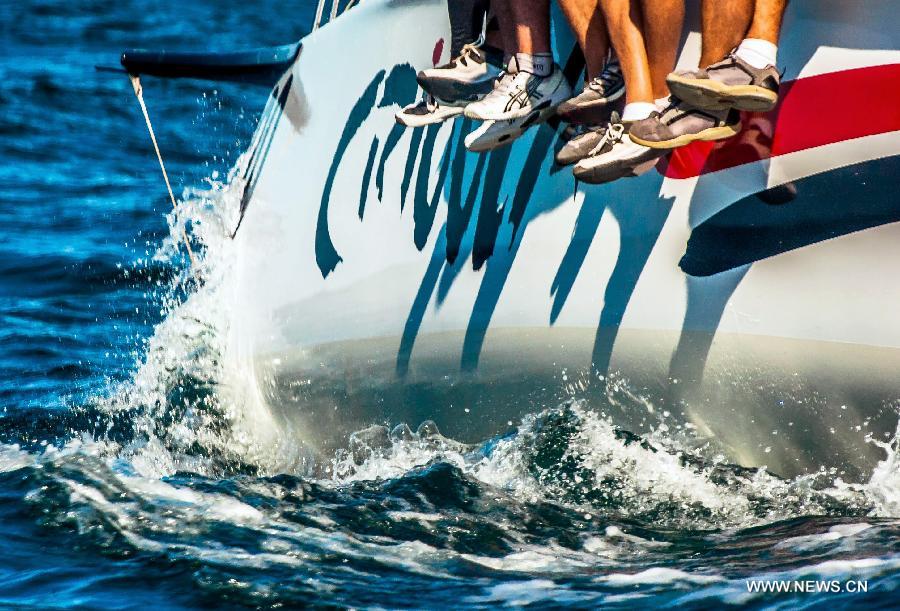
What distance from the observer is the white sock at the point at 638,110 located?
290cm

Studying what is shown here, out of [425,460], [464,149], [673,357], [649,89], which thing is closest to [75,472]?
[425,460]

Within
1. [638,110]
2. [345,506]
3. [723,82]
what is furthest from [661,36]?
[345,506]

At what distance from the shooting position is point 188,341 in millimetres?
5230

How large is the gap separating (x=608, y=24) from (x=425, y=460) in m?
1.60

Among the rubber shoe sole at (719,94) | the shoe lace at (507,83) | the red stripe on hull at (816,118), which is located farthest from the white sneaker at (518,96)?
the rubber shoe sole at (719,94)

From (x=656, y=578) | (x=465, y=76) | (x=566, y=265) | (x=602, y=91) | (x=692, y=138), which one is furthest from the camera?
(x=566, y=265)

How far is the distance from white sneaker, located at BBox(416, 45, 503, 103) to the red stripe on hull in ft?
2.04

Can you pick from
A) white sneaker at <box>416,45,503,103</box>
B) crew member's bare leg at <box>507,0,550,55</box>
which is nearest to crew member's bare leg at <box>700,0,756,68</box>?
crew member's bare leg at <box>507,0,550,55</box>

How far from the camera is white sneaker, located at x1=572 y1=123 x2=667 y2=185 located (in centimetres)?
293

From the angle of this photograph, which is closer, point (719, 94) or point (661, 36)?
point (719, 94)

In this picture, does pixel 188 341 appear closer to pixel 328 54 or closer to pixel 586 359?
pixel 328 54

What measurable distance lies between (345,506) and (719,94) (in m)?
1.72

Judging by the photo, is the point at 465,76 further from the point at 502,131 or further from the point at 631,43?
the point at 631,43

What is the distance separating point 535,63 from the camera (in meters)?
3.21
